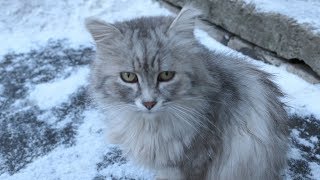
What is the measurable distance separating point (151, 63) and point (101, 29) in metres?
0.30

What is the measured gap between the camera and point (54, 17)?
4.20 meters

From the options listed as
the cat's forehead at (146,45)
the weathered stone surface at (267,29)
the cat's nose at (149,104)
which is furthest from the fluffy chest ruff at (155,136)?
the weathered stone surface at (267,29)

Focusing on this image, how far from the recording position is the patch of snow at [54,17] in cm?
396

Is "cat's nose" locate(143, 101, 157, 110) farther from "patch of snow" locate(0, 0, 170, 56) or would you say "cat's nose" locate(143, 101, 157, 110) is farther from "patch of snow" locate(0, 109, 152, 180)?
"patch of snow" locate(0, 0, 170, 56)

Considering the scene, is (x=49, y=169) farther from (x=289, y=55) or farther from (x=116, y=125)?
(x=289, y=55)

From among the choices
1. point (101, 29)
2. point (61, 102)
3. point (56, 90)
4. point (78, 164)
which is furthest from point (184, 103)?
point (56, 90)

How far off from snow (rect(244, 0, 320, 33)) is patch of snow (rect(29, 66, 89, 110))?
1503 millimetres

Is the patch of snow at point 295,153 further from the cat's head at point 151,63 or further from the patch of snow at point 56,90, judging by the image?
the patch of snow at point 56,90

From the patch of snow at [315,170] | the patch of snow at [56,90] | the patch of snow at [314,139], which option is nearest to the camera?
the patch of snow at [315,170]

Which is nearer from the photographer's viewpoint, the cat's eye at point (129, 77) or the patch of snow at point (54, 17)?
the cat's eye at point (129, 77)

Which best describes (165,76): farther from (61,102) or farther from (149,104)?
(61,102)

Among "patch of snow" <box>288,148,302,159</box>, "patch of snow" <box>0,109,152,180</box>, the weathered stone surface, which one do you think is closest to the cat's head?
"patch of snow" <box>0,109,152,180</box>

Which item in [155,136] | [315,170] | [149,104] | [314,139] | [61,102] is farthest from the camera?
[61,102]

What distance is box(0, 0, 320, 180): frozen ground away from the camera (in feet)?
8.98
